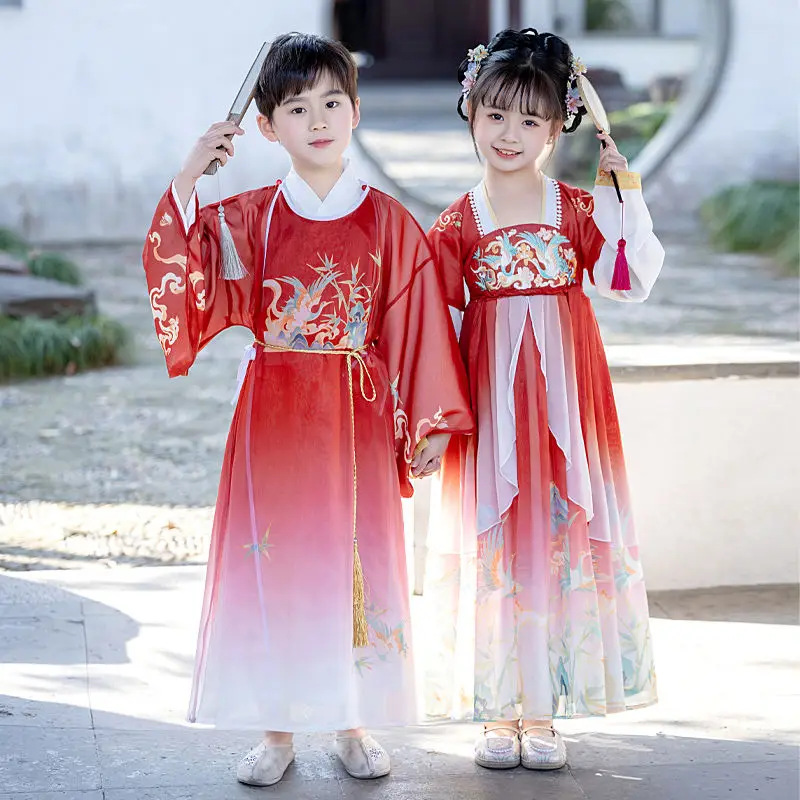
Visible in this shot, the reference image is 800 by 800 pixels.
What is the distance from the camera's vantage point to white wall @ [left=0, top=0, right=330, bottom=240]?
7.94 metres

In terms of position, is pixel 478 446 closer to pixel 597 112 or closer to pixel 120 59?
pixel 597 112

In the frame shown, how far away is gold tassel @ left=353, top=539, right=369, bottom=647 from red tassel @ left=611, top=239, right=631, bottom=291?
68 cm

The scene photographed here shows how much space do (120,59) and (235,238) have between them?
5.97m

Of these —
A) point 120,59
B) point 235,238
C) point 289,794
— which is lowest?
point 289,794

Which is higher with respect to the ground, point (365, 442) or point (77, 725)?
point (365, 442)

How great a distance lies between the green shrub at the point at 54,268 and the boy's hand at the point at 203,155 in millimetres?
5574

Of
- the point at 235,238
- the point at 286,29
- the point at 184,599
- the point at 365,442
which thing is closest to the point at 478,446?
the point at 365,442

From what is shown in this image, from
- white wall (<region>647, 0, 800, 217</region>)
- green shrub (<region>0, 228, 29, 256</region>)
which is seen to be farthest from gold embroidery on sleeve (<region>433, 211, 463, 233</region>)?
white wall (<region>647, 0, 800, 217</region>)

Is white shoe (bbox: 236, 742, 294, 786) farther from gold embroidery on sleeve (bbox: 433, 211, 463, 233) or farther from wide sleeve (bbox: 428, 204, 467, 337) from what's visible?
gold embroidery on sleeve (bbox: 433, 211, 463, 233)

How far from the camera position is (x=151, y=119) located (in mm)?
8258

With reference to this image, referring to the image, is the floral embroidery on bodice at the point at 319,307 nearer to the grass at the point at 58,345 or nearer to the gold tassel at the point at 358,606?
the gold tassel at the point at 358,606

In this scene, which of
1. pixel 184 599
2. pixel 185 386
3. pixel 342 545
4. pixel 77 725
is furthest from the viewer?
pixel 185 386

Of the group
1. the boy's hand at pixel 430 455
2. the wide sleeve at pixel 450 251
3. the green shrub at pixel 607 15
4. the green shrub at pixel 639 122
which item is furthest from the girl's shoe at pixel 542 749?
the green shrub at pixel 607 15

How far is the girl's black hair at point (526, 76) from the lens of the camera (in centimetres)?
262
